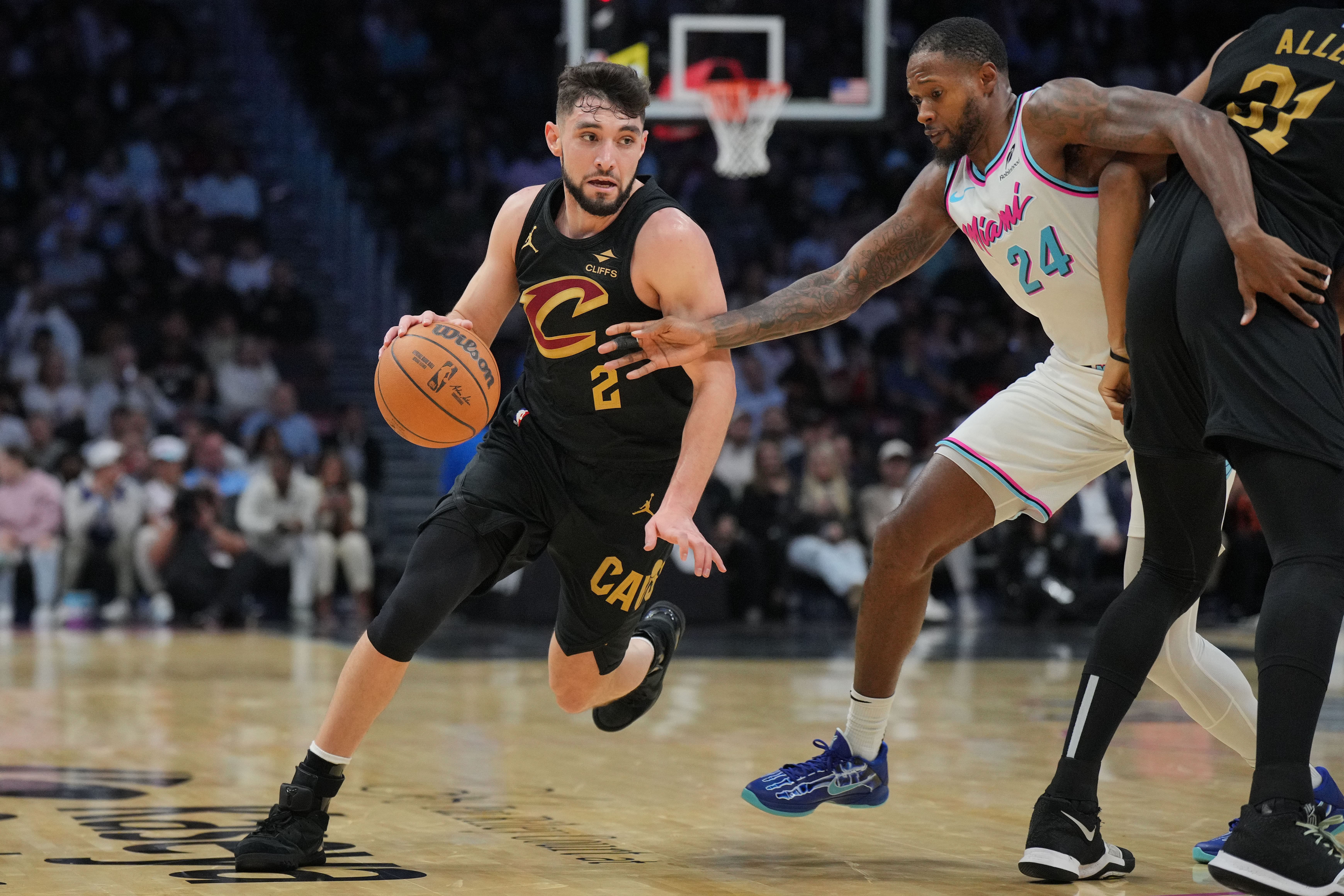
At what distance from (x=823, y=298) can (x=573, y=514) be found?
0.93m

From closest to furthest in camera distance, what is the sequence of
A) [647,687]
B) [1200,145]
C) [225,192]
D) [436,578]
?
[1200,145] < [436,578] < [647,687] < [225,192]

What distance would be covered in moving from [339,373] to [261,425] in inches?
102

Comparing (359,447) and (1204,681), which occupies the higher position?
(359,447)

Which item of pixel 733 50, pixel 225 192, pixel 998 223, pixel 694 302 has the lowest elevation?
pixel 694 302

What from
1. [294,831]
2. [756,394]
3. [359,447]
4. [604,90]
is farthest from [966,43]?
[756,394]

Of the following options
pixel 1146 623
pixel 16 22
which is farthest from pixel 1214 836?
pixel 16 22

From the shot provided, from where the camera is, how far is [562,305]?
14.1 feet

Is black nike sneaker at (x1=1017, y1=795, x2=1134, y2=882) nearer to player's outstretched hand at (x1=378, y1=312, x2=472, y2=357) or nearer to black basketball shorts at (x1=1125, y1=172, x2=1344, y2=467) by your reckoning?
black basketball shorts at (x1=1125, y1=172, x2=1344, y2=467)

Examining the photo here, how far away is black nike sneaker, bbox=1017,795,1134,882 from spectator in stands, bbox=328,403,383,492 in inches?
443

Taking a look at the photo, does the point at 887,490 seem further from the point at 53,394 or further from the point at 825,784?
the point at 825,784

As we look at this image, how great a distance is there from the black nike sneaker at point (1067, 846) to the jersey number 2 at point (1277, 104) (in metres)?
1.57

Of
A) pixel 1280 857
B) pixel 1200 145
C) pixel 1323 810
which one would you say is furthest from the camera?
pixel 1323 810

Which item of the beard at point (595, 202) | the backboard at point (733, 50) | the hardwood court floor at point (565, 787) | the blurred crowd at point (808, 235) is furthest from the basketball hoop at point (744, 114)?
the beard at point (595, 202)

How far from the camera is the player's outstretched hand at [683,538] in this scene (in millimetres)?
3758
